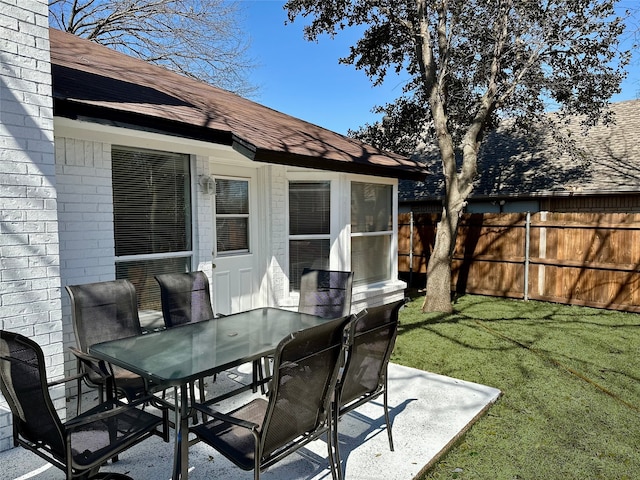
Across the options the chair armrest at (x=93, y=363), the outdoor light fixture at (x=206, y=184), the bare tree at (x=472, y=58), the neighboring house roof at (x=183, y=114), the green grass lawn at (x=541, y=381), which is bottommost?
the green grass lawn at (x=541, y=381)

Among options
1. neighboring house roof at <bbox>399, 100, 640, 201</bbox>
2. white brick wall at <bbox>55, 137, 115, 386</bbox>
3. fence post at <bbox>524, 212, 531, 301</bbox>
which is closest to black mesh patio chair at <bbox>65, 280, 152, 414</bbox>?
white brick wall at <bbox>55, 137, 115, 386</bbox>

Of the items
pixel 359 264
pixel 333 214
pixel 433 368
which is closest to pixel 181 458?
pixel 433 368

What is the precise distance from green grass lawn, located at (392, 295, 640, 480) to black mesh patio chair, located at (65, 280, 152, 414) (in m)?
2.40

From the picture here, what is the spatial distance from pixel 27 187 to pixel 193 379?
1922mm

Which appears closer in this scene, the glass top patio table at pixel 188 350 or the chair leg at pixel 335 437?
the glass top patio table at pixel 188 350

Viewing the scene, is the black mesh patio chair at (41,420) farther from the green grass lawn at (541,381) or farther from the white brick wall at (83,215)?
the green grass lawn at (541,381)

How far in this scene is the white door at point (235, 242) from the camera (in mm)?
5930

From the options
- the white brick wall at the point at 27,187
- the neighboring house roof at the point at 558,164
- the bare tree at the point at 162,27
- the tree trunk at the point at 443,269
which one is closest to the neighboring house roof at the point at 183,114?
the white brick wall at the point at 27,187

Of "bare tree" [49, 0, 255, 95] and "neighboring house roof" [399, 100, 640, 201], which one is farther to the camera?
"bare tree" [49, 0, 255, 95]

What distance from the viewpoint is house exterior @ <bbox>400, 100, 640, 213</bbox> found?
11602 mm

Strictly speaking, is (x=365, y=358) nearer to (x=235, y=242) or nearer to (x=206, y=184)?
(x=206, y=184)

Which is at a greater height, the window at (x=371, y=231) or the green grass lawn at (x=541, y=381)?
the window at (x=371, y=231)

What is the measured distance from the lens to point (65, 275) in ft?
13.3

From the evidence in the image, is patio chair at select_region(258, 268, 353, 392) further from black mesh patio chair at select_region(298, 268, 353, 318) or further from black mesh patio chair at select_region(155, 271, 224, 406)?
black mesh patio chair at select_region(155, 271, 224, 406)
